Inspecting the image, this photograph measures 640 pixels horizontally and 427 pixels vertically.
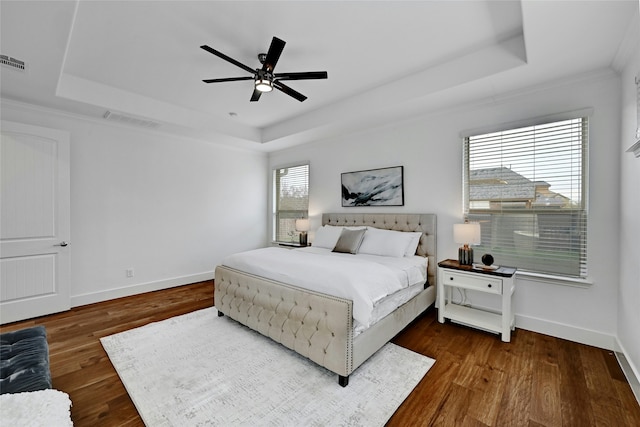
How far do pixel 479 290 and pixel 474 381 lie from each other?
3.31 feet

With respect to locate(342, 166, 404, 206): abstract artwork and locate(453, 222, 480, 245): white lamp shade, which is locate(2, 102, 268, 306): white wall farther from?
locate(453, 222, 480, 245): white lamp shade

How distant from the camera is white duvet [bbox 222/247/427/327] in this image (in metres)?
2.13

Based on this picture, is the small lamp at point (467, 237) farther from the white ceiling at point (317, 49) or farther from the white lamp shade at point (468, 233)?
the white ceiling at point (317, 49)

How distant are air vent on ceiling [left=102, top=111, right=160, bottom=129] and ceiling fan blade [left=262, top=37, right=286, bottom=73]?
2.47 m

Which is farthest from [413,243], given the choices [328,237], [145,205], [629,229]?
[145,205]

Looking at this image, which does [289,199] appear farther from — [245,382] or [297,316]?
[245,382]

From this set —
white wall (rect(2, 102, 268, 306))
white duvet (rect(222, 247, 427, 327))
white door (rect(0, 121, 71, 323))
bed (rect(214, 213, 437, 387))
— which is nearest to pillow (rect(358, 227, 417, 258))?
white duvet (rect(222, 247, 427, 327))

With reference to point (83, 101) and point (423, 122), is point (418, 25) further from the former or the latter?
point (83, 101)

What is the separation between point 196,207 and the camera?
496cm

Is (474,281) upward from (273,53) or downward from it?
downward

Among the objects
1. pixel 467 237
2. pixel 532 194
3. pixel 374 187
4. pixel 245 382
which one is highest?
pixel 374 187

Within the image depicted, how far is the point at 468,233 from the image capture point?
9.74ft

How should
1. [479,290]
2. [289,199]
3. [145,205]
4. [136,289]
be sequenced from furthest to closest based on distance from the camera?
[289,199] → [145,205] → [136,289] → [479,290]

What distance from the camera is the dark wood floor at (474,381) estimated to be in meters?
1.74
